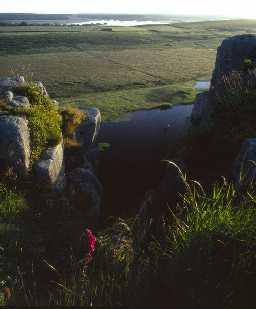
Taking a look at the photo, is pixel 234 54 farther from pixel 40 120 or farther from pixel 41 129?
pixel 41 129

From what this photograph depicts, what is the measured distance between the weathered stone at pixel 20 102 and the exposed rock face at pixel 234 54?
407 inches

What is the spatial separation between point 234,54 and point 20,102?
41.2 feet

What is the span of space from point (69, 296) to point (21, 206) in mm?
8065

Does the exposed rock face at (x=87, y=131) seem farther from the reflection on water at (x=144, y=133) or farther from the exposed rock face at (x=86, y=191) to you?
the exposed rock face at (x=86, y=191)

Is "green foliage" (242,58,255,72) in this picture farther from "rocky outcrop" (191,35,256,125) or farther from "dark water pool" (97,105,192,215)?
"dark water pool" (97,105,192,215)

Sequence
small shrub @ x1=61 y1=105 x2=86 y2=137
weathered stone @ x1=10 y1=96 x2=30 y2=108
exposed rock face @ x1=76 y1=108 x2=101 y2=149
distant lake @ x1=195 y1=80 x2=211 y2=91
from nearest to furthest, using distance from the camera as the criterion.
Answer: weathered stone @ x1=10 y1=96 x2=30 y2=108, small shrub @ x1=61 y1=105 x2=86 y2=137, exposed rock face @ x1=76 y1=108 x2=101 y2=149, distant lake @ x1=195 y1=80 x2=211 y2=91

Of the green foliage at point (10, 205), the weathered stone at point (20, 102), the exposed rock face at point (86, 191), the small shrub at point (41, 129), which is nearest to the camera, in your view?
the green foliage at point (10, 205)

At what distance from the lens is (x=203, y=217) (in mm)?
7066

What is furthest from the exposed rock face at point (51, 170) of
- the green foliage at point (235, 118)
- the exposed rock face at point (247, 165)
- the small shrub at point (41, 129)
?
the exposed rock face at point (247, 165)

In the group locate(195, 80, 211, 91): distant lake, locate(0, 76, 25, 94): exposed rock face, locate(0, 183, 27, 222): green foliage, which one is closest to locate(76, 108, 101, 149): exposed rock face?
locate(0, 76, 25, 94): exposed rock face

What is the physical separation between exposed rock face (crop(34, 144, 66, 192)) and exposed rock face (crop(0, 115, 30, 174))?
0.58m

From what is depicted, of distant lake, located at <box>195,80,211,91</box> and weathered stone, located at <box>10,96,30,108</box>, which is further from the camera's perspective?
distant lake, located at <box>195,80,211,91</box>

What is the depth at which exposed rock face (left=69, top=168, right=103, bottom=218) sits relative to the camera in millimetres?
17406

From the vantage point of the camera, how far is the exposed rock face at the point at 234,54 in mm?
22391
